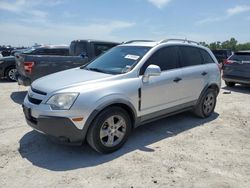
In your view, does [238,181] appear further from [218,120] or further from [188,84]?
[218,120]

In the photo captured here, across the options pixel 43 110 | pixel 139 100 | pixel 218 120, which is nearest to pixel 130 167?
pixel 139 100

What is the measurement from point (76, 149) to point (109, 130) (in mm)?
679

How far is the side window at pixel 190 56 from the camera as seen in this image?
5.69m

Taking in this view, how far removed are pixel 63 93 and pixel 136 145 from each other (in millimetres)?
1603

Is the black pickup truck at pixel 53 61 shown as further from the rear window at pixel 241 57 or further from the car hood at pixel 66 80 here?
the rear window at pixel 241 57

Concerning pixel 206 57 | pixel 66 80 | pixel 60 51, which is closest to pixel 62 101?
pixel 66 80

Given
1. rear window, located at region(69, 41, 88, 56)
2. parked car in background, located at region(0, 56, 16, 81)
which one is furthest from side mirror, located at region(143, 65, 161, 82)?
parked car in background, located at region(0, 56, 16, 81)

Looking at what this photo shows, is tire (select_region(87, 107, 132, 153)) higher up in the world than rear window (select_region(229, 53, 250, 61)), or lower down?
lower down

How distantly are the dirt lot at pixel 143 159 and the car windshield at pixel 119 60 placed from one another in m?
1.32

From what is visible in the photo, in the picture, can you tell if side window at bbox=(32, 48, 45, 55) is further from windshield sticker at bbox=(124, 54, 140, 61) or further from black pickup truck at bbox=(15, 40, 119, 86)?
windshield sticker at bbox=(124, 54, 140, 61)

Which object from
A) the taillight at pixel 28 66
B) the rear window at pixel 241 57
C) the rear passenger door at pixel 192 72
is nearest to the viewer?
the rear passenger door at pixel 192 72

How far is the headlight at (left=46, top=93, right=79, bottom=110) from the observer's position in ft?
12.7

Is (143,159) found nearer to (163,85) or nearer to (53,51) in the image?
(163,85)

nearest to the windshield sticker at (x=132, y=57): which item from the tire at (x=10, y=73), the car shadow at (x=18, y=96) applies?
the car shadow at (x=18, y=96)
